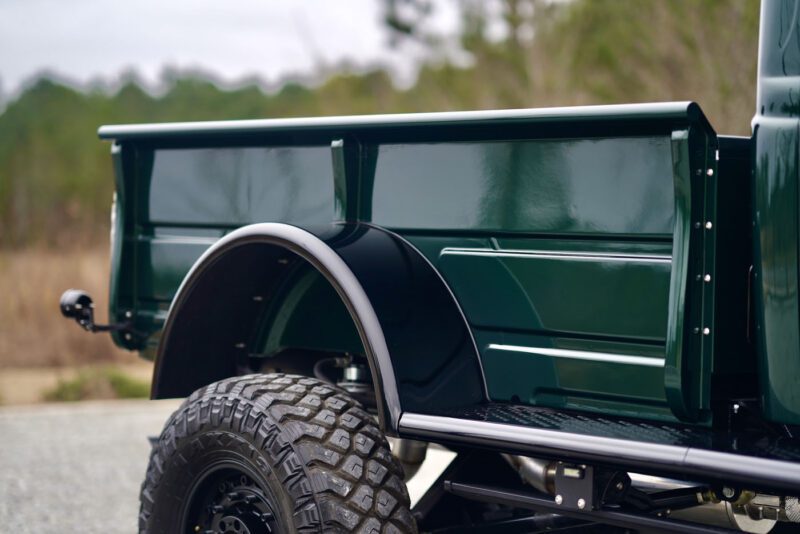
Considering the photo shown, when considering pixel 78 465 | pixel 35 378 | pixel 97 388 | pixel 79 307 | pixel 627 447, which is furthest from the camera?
pixel 35 378

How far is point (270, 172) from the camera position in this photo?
11.1 ft

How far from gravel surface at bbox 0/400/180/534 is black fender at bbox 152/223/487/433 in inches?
86.2

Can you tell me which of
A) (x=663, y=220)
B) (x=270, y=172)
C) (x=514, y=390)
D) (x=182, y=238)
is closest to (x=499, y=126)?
(x=663, y=220)

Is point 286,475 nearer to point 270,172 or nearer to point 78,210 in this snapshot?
point 270,172

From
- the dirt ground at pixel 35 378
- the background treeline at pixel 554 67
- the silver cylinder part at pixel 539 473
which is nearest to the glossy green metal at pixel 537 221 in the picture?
the silver cylinder part at pixel 539 473

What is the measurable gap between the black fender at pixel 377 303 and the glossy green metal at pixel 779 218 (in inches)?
30.5

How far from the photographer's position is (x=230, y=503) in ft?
9.62

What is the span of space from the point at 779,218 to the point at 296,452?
1253 millimetres

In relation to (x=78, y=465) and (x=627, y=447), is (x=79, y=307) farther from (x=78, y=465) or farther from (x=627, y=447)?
(x=78, y=465)

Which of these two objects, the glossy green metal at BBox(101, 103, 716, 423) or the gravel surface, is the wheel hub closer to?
the glossy green metal at BBox(101, 103, 716, 423)

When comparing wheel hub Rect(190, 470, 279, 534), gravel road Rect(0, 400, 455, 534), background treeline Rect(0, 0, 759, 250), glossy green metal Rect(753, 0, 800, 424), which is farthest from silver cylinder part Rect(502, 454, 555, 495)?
background treeline Rect(0, 0, 759, 250)

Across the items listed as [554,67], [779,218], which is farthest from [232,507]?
[554,67]

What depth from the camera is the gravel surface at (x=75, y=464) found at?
17.1 feet

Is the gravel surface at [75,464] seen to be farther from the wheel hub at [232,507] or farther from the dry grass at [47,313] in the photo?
the wheel hub at [232,507]
